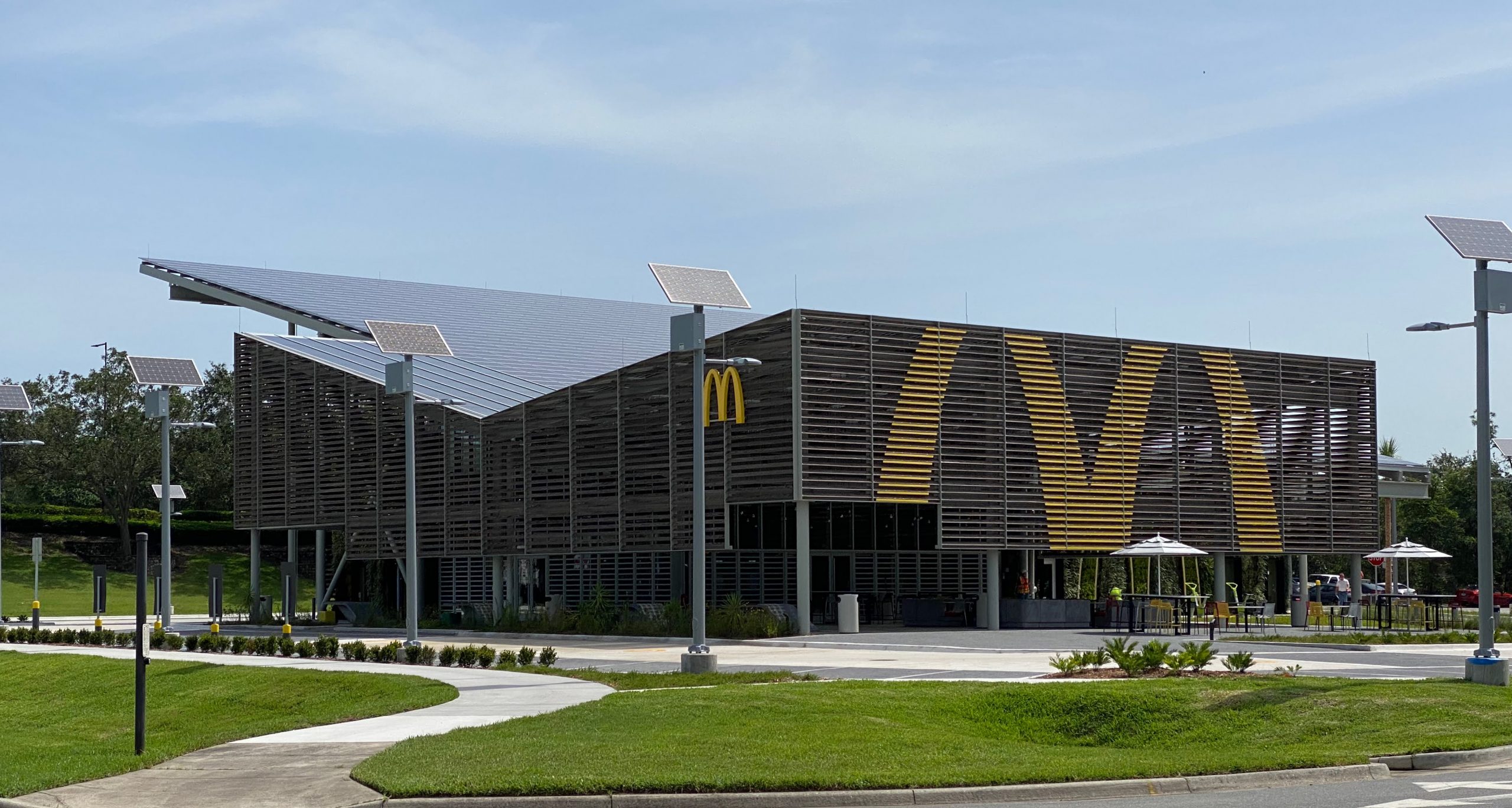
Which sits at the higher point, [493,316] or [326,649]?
[493,316]

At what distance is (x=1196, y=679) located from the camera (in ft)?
70.9

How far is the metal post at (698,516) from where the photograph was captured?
26.3 meters

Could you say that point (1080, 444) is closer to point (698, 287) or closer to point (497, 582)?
point (497, 582)

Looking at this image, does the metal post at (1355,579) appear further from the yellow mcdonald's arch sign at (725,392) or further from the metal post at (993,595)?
the yellow mcdonald's arch sign at (725,392)

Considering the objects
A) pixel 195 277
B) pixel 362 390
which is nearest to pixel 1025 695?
pixel 362 390

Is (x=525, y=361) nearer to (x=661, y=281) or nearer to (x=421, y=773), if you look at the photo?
(x=661, y=281)

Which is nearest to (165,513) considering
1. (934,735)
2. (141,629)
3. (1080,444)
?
(1080,444)

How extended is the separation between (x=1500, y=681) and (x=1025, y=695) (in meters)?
6.39

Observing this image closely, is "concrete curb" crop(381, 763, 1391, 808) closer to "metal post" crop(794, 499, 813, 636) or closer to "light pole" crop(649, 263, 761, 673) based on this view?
"light pole" crop(649, 263, 761, 673)

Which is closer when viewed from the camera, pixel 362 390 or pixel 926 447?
pixel 926 447

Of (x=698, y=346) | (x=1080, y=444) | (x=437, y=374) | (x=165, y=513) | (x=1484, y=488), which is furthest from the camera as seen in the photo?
(x=437, y=374)

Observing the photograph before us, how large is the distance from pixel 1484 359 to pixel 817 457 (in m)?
20.1

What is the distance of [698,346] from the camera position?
26406 mm

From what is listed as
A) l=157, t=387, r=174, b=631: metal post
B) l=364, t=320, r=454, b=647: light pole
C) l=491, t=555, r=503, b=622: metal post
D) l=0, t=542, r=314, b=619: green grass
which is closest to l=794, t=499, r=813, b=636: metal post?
l=364, t=320, r=454, b=647: light pole
